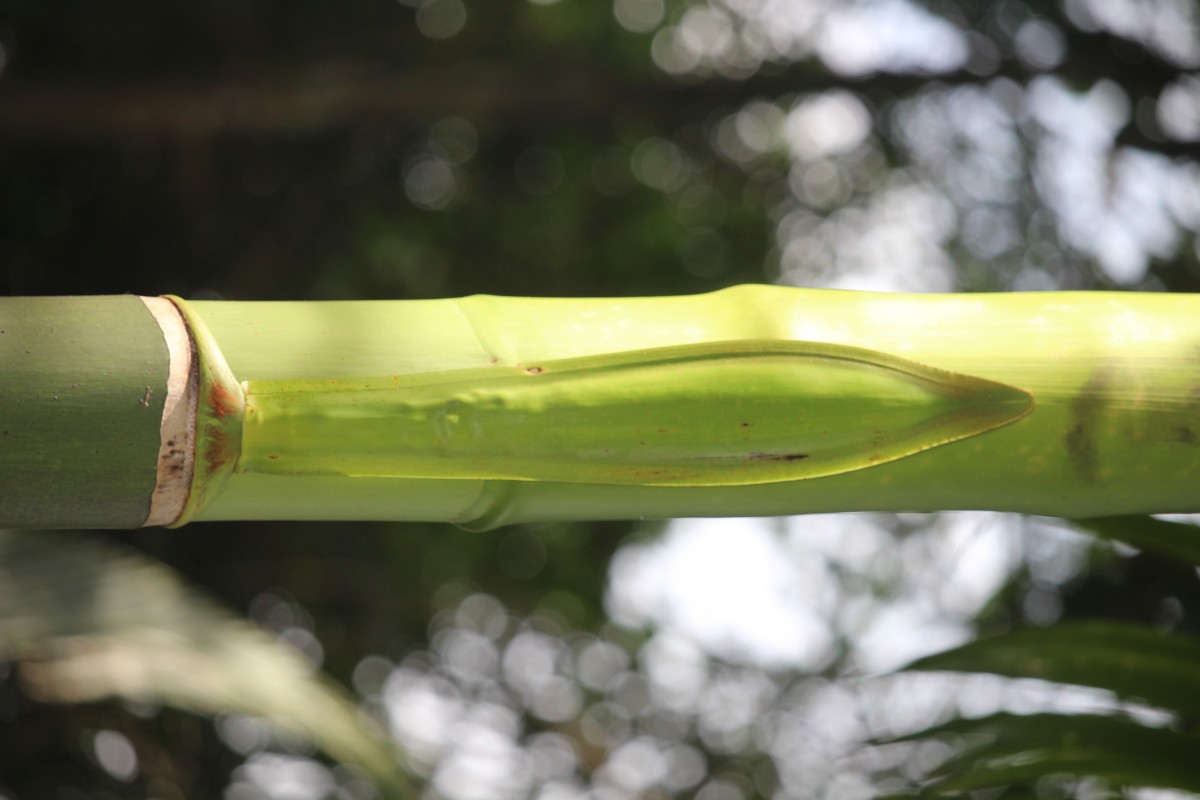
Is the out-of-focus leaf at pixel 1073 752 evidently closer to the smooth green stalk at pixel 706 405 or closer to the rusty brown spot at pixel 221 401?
the smooth green stalk at pixel 706 405

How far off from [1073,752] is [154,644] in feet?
4.32

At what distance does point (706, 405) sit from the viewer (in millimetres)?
494

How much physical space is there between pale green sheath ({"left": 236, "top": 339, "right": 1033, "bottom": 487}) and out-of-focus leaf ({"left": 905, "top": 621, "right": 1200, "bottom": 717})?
38 cm

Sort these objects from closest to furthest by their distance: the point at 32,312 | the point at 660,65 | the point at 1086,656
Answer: the point at 32,312 < the point at 1086,656 < the point at 660,65

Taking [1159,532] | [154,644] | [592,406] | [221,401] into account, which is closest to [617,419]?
[592,406]

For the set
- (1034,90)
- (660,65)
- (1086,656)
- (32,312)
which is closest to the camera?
(32,312)

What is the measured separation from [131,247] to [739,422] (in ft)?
9.00

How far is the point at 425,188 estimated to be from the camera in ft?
10.2

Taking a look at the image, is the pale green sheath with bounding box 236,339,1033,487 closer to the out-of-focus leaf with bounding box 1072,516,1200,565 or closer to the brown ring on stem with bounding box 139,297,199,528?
the brown ring on stem with bounding box 139,297,199,528

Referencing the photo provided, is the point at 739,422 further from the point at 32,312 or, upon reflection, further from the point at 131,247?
the point at 131,247

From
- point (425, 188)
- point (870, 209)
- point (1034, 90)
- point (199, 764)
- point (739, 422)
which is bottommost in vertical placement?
point (199, 764)

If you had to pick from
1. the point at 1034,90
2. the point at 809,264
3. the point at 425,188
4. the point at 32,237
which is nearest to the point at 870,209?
the point at 809,264

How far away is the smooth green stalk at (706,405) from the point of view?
0.49 meters

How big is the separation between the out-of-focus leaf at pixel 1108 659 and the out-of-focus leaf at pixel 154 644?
41.9 inches
